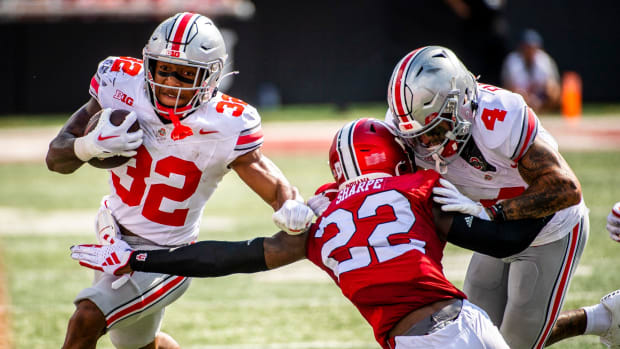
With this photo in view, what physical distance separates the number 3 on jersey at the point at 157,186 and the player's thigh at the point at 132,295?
0.31 meters

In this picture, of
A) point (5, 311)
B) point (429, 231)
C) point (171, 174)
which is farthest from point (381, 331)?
point (5, 311)

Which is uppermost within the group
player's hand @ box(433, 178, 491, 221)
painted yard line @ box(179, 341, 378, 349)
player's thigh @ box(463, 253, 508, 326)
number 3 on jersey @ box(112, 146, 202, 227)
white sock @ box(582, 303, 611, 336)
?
player's hand @ box(433, 178, 491, 221)

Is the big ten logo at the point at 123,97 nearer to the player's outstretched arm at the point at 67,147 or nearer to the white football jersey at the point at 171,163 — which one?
the white football jersey at the point at 171,163

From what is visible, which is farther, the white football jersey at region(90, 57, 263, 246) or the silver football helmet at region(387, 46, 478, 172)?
the white football jersey at region(90, 57, 263, 246)

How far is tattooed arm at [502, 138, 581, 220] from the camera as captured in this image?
3.22 metres

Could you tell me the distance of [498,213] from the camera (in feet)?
10.6

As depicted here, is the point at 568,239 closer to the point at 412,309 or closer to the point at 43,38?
the point at 412,309

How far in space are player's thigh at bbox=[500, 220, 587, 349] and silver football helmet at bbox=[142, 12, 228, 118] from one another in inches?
66.8

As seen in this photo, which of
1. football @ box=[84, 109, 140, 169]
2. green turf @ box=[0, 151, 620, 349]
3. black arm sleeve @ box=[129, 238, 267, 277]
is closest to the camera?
black arm sleeve @ box=[129, 238, 267, 277]

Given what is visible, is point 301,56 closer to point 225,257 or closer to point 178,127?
point 178,127

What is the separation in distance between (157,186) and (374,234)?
4.28 feet

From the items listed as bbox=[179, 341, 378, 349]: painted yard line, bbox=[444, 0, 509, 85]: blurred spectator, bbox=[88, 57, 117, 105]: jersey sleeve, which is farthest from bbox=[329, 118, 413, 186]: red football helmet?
bbox=[444, 0, 509, 85]: blurred spectator

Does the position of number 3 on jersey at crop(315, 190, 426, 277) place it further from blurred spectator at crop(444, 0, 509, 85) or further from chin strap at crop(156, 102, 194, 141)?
blurred spectator at crop(444, 0, 509, 85)

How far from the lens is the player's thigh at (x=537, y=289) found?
3604mm
